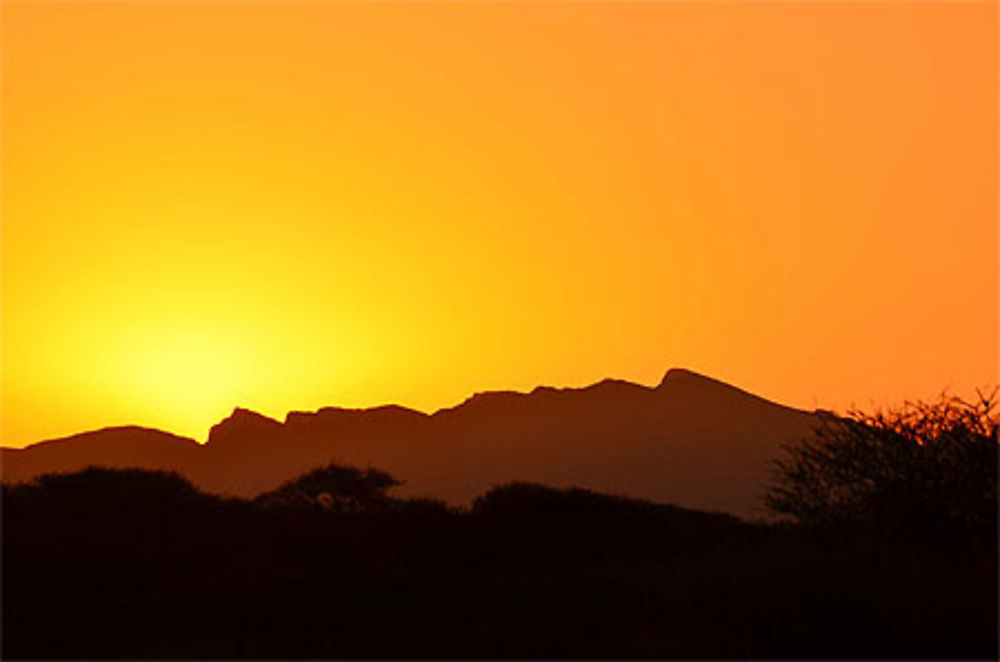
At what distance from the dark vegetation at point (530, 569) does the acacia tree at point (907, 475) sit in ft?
0.25

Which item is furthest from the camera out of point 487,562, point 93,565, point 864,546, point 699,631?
point 487,562

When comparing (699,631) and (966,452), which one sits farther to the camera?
(966,452)

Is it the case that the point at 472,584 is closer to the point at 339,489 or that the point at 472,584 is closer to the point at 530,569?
the point at 530,569

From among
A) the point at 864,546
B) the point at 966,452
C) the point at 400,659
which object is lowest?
the point at 400,659

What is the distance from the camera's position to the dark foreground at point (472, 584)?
24859mm

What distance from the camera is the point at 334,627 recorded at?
28000mm

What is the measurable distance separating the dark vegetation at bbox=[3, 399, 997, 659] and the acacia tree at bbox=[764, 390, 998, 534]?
8 cm

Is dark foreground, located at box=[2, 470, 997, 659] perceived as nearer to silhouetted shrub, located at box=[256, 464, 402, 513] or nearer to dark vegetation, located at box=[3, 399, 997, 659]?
dark vegetation, located at box=[3, 399, 997, 659]

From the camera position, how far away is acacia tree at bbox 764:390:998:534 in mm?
41344

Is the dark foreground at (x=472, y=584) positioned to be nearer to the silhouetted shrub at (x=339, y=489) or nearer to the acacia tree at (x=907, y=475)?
the acacia tree at (x=907, y=475)

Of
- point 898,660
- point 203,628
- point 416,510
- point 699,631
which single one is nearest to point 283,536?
point 416,510

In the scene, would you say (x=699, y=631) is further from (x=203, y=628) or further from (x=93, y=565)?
(x=93, y=565)

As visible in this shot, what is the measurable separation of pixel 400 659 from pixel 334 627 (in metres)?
2.73

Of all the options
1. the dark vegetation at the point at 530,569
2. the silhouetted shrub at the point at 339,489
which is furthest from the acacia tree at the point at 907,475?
the silhouetted shrub at the point at 339,489
